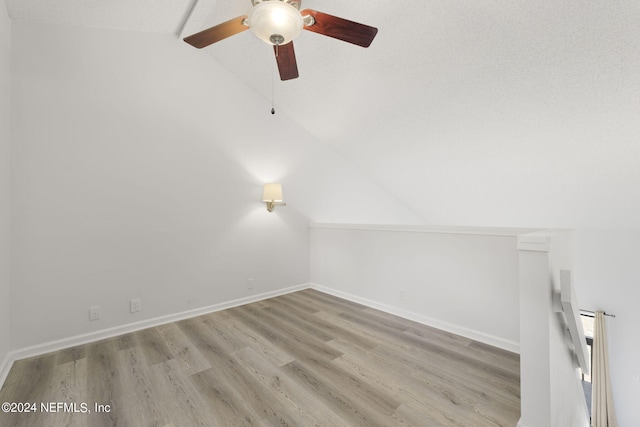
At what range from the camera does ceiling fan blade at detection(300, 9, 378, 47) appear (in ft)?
5.06

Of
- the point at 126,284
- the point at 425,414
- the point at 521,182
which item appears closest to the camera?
the point at 425,414

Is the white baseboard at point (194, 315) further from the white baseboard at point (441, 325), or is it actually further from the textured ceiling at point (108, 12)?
the textured ceiling at point (108, 12)

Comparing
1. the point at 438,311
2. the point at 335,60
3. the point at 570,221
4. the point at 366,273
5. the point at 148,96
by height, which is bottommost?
the point at 438,311

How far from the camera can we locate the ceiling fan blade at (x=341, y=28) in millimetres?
1541

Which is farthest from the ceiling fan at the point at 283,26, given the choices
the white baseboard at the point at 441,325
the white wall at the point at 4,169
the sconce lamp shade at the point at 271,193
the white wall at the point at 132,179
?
the white baseboard at the point at 441,325

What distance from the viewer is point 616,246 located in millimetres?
3385

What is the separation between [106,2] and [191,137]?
3.97ft

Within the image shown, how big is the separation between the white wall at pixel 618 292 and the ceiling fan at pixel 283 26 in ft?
12.8

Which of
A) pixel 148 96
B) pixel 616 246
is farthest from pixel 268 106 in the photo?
pixel 616 246

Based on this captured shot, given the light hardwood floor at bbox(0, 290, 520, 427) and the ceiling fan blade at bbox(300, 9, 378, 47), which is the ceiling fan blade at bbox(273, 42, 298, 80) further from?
the light hardwood floor at bbox(0, 290, 520, 427)

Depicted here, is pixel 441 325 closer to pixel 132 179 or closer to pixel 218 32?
pixel 218 32

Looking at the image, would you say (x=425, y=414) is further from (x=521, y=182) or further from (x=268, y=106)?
(x=268, y=106)

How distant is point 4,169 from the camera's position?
6.56 ft

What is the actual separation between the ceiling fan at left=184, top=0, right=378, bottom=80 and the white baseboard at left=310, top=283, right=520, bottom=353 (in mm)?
2486
